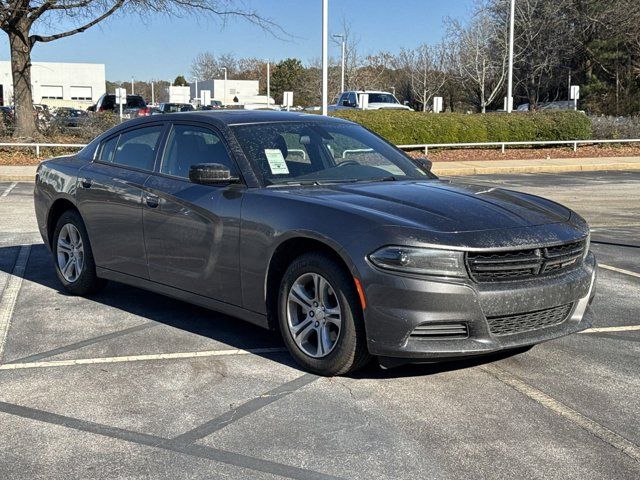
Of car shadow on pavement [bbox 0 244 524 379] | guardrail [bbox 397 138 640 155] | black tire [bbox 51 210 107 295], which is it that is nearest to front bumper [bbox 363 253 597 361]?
car shadow on pavement [bbox 0 244 524 379]

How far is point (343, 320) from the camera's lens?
451cm

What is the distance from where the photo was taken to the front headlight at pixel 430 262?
4.26 m

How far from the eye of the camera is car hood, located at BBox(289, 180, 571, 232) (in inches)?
176

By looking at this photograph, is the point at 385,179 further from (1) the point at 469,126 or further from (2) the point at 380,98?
(2) the point at 380,98

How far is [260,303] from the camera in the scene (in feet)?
16.5

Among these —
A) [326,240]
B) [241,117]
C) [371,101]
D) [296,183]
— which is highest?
[371,101]

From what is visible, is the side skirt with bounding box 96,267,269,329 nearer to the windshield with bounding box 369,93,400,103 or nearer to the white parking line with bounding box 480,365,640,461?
the white parking line with bounding box 480,365,640,461

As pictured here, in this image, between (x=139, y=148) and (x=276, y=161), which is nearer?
(x=276, y=161)

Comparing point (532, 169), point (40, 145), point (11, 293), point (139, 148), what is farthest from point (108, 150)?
point (532, 169)

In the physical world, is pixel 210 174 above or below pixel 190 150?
below

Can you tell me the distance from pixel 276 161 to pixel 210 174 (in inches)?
20.4

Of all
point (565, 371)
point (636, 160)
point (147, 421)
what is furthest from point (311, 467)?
point (636, 160)

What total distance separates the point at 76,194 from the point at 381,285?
342 centimetres

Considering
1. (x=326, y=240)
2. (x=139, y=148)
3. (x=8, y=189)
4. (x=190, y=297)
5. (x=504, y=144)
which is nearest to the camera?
(x=326, y=240)
